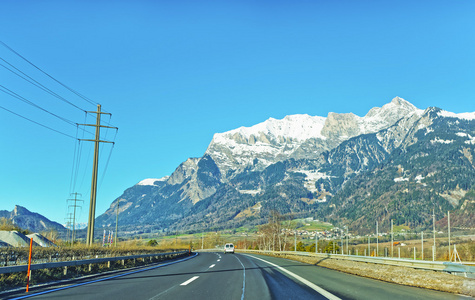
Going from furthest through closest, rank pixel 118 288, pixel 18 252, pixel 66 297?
pixel 18 252, pixel 118 288, pixel 66 297

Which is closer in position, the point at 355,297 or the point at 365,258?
the point at 355,297

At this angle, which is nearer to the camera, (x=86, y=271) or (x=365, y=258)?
(x=86, y=271)

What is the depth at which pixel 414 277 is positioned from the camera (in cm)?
1769

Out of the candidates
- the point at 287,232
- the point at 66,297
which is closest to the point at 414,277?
the point at 66,297

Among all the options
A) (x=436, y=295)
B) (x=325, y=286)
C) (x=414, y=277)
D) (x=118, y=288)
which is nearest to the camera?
(x=436, y=295)

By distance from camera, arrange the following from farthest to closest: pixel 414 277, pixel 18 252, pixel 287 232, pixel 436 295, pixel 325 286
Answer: pixel 287 232 → pixel 18 252 → pixel 414 277 → pixel 325 286 → pixel 436 295

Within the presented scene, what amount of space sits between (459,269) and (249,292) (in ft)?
35.6

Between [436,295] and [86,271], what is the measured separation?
17.3 meters

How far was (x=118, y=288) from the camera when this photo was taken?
1441 centimetres

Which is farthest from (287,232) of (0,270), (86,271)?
(0,270)

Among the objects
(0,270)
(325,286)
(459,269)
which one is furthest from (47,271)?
(459,269)

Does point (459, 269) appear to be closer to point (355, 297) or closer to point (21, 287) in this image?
point (355, 297)

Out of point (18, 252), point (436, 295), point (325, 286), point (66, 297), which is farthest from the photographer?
point (18, 252)

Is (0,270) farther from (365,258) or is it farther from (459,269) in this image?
(365,258)
